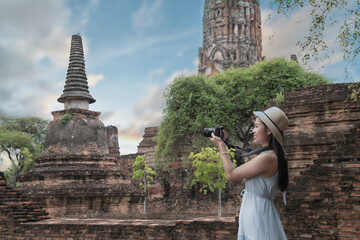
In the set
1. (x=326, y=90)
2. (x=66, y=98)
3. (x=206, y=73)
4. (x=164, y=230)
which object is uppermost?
(x=206, y=73)

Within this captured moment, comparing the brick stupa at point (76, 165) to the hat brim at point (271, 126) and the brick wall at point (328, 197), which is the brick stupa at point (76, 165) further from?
the hat brim at point (271, 126)

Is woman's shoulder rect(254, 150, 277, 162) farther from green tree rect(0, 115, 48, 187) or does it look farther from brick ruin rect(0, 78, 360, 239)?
green tree rect(0, 115, 48, 187)

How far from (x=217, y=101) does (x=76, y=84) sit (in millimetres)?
10588

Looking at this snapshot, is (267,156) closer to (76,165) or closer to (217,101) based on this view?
(76,165)

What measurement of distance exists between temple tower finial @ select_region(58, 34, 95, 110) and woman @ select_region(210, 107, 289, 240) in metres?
16.5

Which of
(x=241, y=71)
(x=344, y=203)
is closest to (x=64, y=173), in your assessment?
(x=344, y=203)

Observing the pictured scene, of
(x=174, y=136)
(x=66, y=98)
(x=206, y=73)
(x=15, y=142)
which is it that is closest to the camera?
(x=66, y=98)

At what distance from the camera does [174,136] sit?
86.9ft

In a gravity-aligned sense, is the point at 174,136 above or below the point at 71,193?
above

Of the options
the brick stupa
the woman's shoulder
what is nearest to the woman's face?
the woman's shoulder

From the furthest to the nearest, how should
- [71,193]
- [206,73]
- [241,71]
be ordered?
[206,73] → [241,71] → [71,193]

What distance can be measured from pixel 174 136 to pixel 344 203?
20.1m

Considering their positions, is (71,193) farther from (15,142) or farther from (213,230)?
(15,142)

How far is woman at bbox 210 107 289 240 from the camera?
3.25 m
